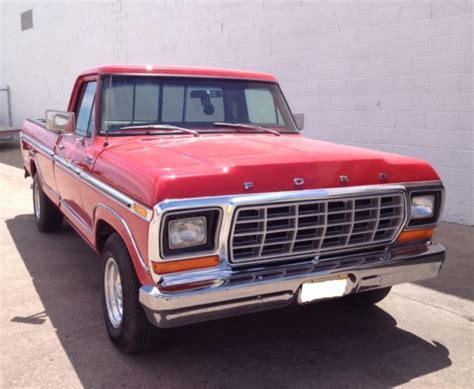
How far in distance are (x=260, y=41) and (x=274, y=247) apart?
626 centimetres

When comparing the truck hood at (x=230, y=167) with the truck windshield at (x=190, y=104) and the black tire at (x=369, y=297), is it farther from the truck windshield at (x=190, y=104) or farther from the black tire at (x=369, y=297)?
the black tire at (x=369, y=297)

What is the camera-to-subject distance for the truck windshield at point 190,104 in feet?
13.3

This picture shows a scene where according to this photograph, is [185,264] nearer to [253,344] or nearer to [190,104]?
[253,344]

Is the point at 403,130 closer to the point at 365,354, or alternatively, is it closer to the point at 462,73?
the point at 462,73

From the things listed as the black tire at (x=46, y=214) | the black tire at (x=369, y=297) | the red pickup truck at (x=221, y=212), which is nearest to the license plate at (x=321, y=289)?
the red pickup truck at (x=221, y=212)

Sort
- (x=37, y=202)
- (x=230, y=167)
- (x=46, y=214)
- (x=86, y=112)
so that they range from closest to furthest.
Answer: (x=230, y=167) < (x=86, y=112) < (x=46, y=214) < (x=37, y=202)

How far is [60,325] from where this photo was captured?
149 inches

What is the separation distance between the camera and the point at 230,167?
2.91 meters

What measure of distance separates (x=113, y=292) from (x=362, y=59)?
4962 millimetres

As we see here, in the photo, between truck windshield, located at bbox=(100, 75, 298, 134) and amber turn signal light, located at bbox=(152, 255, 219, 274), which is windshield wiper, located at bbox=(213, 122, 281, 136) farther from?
amber turn signal light, located at bbox=(152, 255, 219, 274)

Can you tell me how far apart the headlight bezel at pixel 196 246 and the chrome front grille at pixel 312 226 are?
93mm

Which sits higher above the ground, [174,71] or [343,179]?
[174,71]

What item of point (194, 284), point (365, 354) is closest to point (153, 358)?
point (194, 284)

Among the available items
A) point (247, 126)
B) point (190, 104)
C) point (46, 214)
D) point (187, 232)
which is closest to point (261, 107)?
point (247, 126)
